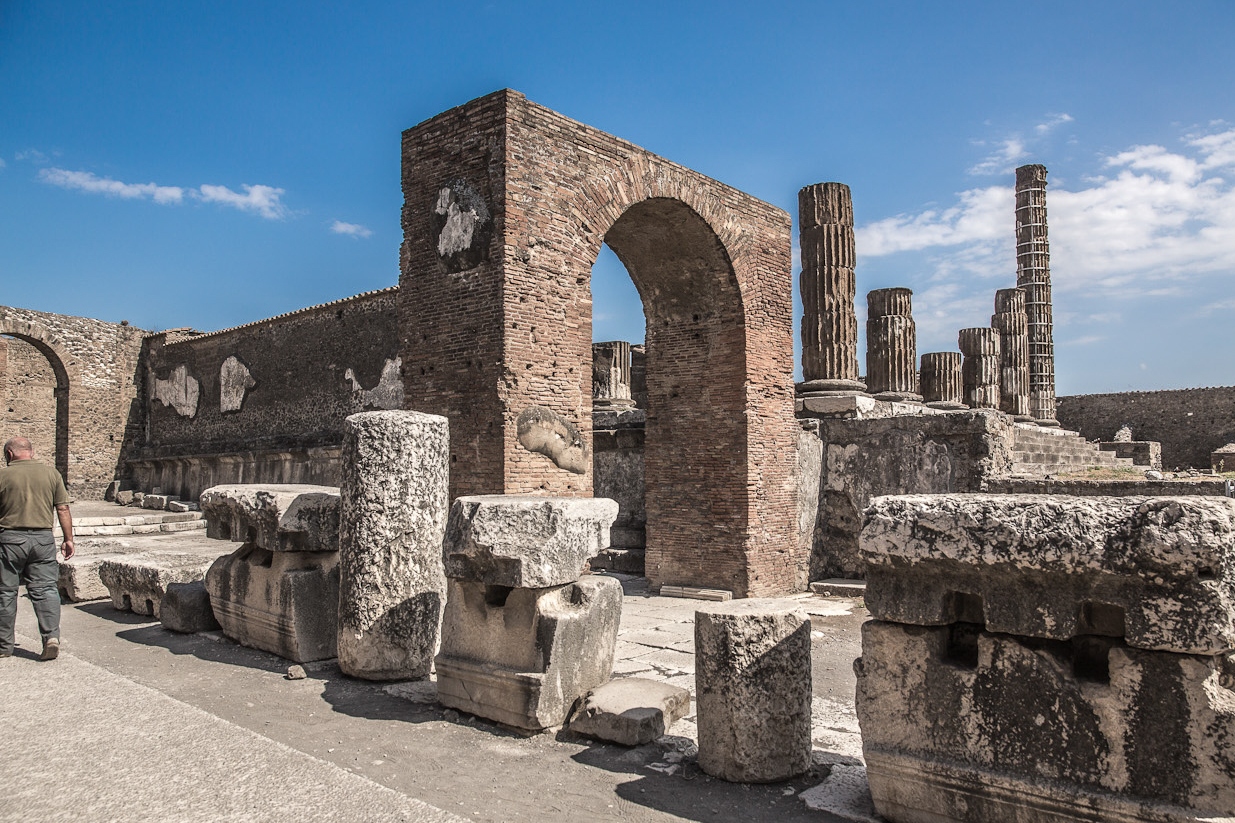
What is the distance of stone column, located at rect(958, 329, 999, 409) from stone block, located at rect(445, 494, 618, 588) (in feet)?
48.3

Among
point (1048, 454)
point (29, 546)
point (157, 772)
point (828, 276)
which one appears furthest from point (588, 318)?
point (1048, 454)

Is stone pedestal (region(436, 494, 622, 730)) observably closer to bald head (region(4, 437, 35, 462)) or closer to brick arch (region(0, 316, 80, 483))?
bald head (region(4, 437, 35, 462))

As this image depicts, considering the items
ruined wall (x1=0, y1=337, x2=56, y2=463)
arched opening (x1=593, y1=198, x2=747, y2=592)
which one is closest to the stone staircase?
arched opening (x1=593, y1=198, x2=747, y2=592)

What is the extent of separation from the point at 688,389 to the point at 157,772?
7.26 metres

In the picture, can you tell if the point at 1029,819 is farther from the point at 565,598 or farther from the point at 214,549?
the point at 214,549

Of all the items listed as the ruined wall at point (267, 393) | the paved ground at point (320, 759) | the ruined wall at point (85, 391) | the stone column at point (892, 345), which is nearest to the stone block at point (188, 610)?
the paved ground at point (320, 759)

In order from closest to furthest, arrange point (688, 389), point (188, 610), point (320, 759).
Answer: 1. point (320, 759)
2. point (188, 610)
3. point (688, 389)

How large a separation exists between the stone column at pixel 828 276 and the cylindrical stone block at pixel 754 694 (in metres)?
8.64

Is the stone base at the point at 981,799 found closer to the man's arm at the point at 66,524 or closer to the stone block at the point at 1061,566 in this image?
the stone block at the point at 1061,566

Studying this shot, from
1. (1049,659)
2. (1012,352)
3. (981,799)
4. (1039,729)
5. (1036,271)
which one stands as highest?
(1036,271)

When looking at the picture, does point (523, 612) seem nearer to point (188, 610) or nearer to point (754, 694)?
point (754, 694)

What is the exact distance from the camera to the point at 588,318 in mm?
8281

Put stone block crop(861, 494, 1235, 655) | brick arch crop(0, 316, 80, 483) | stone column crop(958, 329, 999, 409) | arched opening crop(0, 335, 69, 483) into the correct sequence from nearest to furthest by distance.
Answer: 1. stone block crop(861, 494, 1235, 655)
2. stone column crop(958, 329, 999, 409)
3. brick arch crop(0, 316, 80, 483)
4. arched opening crop(0, 335, 69, 483)

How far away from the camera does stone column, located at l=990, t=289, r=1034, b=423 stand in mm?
19078
